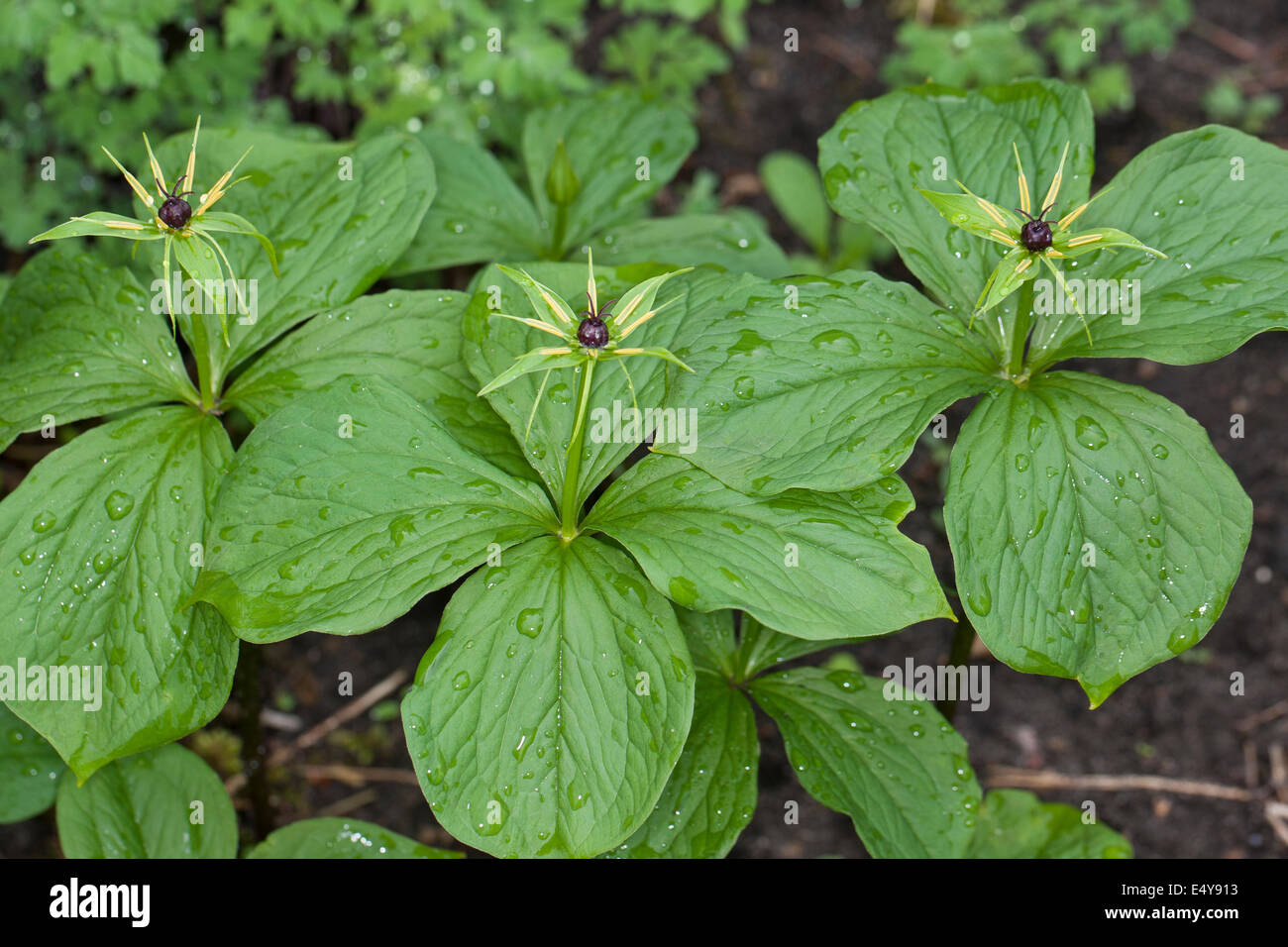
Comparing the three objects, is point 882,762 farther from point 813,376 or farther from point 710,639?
point 813,376

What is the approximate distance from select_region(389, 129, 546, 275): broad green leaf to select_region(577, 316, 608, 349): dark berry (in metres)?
1.09

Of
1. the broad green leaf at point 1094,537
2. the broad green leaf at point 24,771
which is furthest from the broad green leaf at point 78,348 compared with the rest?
the broad green leaf at point 1094,537

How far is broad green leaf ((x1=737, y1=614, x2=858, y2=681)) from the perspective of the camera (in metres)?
2.47

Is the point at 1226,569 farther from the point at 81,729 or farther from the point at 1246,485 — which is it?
the point at 81,729

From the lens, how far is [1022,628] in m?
1.91

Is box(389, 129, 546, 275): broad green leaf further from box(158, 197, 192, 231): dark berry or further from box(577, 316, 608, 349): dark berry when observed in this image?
box(577, 316, 608, 349): dark berry

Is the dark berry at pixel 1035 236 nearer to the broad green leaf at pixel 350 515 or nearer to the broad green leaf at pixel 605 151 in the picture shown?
the broad green leaf at pixel 350 515

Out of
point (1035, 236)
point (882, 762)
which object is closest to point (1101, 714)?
point (882, 762)

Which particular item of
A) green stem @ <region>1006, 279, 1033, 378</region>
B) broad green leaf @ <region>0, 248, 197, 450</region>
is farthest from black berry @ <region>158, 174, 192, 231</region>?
green stem @ <region>1006, 279, 1033, 378</region>

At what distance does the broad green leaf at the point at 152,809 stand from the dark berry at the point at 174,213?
4.32ft

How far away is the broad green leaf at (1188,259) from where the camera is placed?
Result: 1968 millimetres

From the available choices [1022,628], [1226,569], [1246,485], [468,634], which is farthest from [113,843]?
[1246,485]

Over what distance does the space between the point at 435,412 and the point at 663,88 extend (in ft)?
7.37

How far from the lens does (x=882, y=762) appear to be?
2.33m
